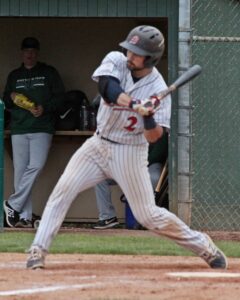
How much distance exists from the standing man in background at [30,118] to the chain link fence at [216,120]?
5.74 feet

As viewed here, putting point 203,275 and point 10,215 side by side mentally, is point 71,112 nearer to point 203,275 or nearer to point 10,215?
point 10,215

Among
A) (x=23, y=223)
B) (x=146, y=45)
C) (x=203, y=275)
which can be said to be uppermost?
(x=146, y=45)

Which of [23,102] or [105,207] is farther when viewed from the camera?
[23,102]

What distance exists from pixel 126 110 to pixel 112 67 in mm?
319

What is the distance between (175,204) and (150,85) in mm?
4637

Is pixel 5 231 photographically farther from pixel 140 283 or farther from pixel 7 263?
pixel 140 283

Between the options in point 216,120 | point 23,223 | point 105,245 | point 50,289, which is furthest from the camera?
point 23,223

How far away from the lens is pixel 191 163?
1233cm

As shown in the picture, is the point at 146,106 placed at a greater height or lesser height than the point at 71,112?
greater

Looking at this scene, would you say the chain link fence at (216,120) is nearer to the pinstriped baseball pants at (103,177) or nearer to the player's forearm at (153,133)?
the pinstriped baseball pants at (103,177)

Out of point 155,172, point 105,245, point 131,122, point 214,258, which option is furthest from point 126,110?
point 155,172

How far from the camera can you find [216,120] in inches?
489

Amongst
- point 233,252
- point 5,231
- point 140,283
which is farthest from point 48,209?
point 5,231

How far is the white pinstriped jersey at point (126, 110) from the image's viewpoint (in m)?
7.75
